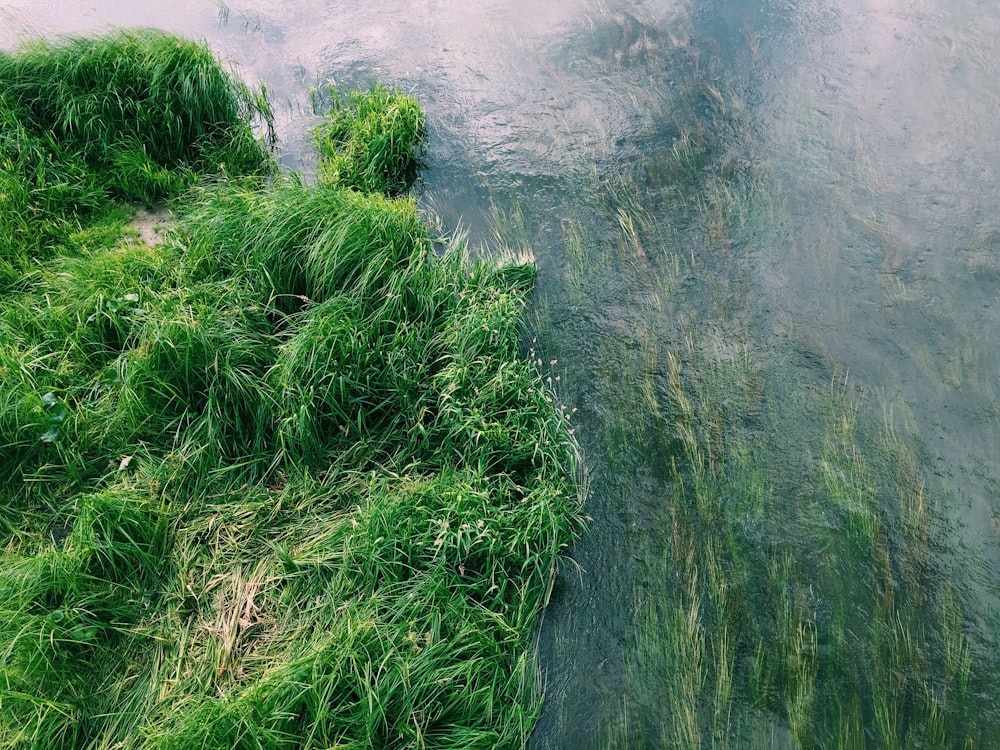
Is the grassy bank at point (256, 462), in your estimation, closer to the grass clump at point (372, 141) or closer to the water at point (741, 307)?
the grass clump at point (372, 141)

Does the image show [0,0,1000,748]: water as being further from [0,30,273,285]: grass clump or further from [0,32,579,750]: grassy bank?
[0,30,273,285]: grass clump

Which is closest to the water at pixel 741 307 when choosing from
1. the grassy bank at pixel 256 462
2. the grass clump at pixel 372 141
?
the grass clump at pixel 372 141

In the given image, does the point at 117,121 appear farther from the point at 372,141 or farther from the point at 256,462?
the point at 256,462

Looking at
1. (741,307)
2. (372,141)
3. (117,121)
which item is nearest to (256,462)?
(372,141)

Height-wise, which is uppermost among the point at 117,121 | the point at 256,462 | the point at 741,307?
the point at 117,121

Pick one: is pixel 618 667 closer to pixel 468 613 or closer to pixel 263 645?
pixel 468 613

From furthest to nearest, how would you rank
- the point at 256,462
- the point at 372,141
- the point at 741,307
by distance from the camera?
the point at 372,141 < the point at 741,307 < the point at 256,462
